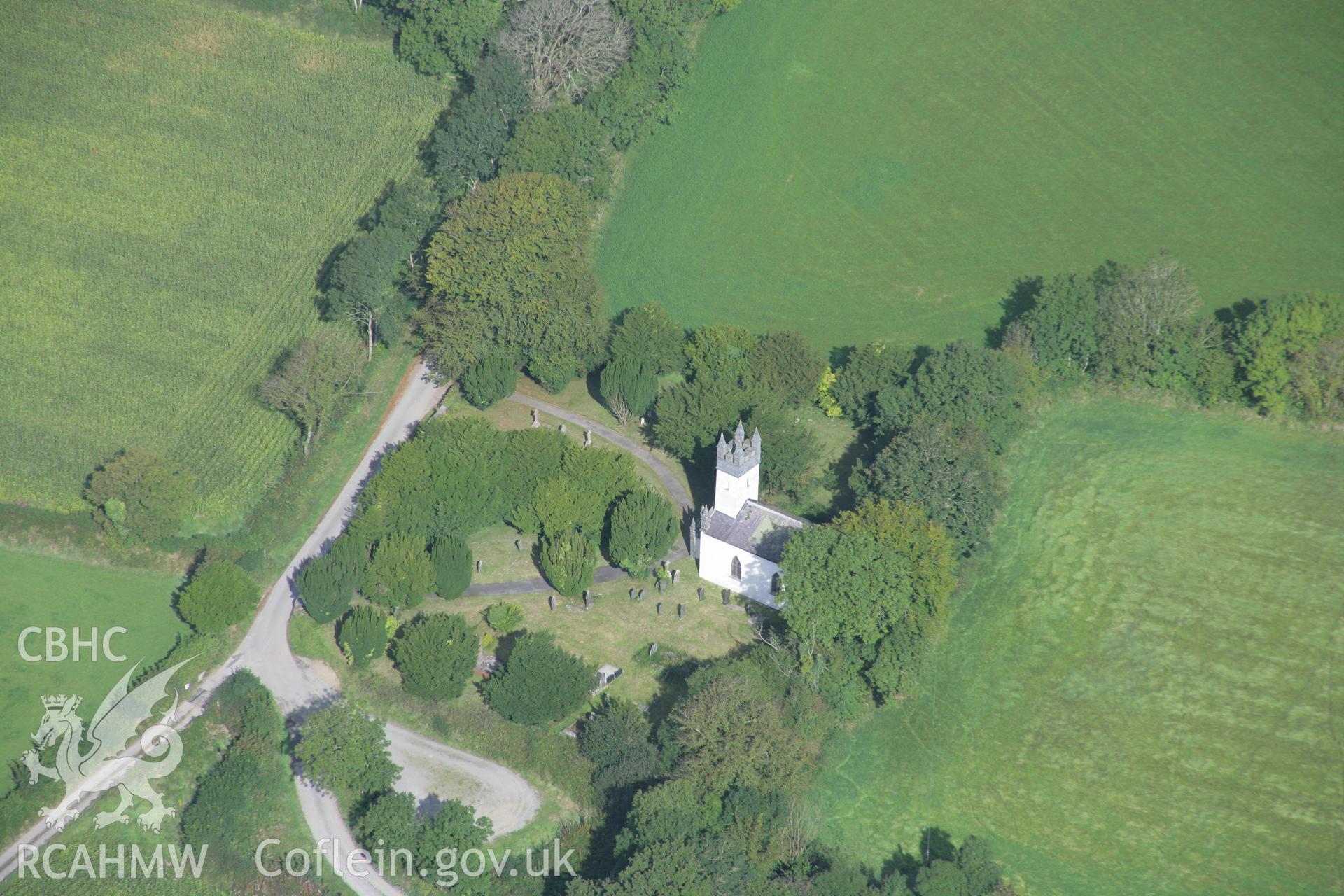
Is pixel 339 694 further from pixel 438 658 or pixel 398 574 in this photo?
pixel 398 574

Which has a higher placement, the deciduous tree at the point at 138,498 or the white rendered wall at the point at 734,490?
the white rendered wall at the point at 734,490

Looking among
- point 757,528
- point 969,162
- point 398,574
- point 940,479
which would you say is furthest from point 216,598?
point 969,162

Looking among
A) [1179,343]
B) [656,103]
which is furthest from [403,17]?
[1179,343]

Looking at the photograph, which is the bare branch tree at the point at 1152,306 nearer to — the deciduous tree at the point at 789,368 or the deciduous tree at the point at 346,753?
the deciduous tree at the point at 789,368

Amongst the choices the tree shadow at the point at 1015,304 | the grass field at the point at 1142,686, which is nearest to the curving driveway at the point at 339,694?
the grass field at the point at 1142,686

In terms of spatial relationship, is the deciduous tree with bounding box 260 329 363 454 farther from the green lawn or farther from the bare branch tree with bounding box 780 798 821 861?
the bare branch tree with bounding box 780 798 821 861

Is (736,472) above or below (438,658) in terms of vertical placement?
above
